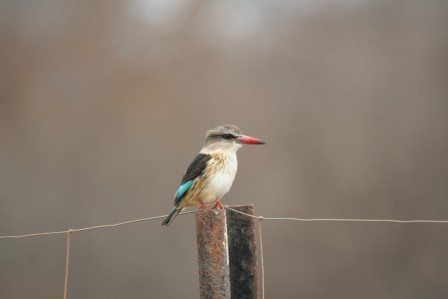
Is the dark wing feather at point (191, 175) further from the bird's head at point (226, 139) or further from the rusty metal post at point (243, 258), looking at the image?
the rusty metal post at point (243, 258)

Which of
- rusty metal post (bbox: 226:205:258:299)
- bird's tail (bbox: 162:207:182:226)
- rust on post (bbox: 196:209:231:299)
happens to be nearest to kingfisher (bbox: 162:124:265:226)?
bird's tail (bbox: 162:207:182:226)

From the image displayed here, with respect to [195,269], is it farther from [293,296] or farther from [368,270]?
[368,270]

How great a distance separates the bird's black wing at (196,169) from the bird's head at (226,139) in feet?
0.35

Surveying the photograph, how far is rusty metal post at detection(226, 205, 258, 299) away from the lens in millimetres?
2570

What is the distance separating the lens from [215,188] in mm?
3355

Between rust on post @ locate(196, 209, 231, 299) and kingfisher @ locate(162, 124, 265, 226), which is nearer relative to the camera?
rust on post @ locate(196, 209, 231, 299)

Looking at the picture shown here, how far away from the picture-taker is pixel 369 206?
381 inches

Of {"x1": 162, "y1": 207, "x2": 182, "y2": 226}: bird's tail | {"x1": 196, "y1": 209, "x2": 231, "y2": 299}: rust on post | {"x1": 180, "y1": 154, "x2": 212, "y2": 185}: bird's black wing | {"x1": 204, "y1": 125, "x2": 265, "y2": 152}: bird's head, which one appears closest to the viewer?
{"x1": 196, "y1": 209, "x2": 231, "y2": 299}: rust on post

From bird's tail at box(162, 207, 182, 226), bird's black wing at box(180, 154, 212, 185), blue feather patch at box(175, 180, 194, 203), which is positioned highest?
bird's black wing at box(180, 154, 212, 185)

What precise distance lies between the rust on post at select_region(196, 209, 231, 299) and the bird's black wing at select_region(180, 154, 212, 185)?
985mm

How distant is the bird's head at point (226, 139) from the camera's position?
3.55 metres

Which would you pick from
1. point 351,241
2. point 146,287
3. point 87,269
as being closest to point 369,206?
point 351,241

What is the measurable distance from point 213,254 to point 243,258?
26 centimetres

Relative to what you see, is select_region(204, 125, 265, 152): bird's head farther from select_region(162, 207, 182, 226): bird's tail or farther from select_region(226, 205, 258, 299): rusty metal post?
select_region(226, 205, 258, 299): rusty metal post
